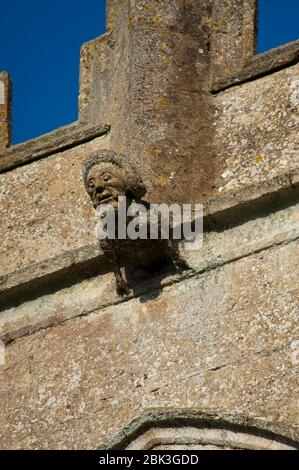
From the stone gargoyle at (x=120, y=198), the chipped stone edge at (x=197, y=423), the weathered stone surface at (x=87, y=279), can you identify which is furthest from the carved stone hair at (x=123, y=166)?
the chipped stone edge at (x=197, y=423)

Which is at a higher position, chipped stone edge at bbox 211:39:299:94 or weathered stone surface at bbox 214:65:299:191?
chipped stone edge at bbox 211:39:299:94

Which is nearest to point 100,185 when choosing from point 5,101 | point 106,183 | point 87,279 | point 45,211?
point 106,183

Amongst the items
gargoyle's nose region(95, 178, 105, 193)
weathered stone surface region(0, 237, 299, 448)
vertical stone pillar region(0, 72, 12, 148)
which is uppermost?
vertical stone pillar region(0, 72, 12, 148)

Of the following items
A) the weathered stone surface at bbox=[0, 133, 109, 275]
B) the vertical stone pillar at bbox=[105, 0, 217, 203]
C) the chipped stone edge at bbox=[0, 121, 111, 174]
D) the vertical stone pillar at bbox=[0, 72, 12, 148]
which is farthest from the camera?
the vertical stone pillar at bbox=[0, 72, 12, 148]

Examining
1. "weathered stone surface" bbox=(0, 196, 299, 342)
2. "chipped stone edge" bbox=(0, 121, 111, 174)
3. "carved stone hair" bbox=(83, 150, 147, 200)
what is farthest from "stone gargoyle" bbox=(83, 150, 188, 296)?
"chipped stone edge" bbox=(0, 121, 111, 174)

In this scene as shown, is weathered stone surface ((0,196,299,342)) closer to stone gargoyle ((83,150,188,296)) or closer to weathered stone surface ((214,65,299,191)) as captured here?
stone gargoyle ((83,150,188,296))

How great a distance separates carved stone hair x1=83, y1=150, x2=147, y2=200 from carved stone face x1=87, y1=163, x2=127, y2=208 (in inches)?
0.7

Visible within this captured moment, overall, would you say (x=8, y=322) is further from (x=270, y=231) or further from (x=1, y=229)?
(x=270, y=231)

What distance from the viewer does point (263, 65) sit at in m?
15.0

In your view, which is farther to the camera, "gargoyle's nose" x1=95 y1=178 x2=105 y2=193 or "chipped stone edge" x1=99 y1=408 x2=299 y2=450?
"gargoyle's nose" x1=95 y1=178 x2=105 y2=193

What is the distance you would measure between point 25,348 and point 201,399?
1418 mm

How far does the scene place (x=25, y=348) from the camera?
1514 centimetres

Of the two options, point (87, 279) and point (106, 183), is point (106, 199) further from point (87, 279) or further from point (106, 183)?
point (87, 279)

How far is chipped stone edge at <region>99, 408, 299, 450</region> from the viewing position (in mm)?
13656
